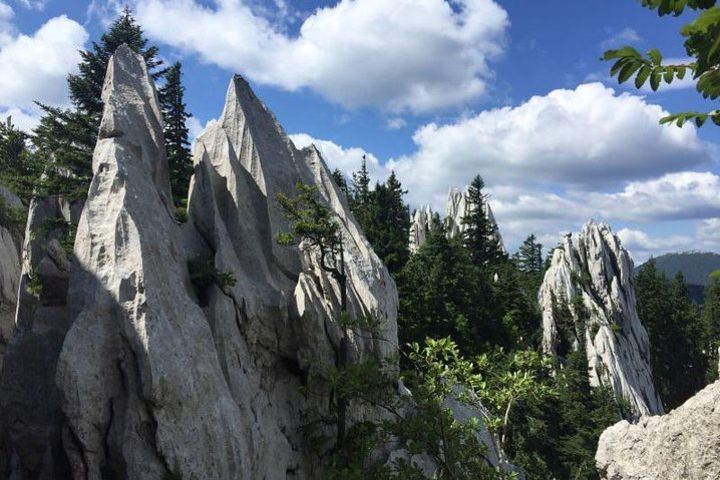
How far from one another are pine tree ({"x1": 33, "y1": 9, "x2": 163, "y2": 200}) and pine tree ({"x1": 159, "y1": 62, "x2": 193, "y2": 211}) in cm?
157

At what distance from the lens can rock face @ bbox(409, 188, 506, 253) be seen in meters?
79.8

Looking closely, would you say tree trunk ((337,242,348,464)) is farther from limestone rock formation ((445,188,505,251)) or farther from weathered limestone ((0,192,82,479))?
limestone rock formation ((445,188,505,251))

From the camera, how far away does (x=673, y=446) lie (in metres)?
11.6

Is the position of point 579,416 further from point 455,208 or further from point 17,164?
point 455,208

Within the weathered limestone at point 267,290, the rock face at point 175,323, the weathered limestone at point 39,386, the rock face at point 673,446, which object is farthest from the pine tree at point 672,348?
the weathered limestone at point 39,386

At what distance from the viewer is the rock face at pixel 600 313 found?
40.4 m

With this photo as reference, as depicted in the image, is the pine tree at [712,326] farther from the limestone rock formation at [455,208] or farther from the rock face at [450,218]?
the limestone rock formation at [455,208]

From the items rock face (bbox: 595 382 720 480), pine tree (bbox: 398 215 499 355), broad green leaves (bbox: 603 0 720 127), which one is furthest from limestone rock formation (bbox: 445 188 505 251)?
broad green leaves (bbox: 603 0 720 127)

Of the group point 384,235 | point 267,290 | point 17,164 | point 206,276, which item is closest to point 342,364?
point 267,290

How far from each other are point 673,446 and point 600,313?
3448 cm

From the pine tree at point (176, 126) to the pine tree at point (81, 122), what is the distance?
1574 millimetres

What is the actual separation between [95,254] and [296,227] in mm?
5968

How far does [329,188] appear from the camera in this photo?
2238 cm

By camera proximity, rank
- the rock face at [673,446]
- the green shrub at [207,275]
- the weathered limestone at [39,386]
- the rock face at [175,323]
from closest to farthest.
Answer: the rock face at [673,446]
the rock face at [175,323]
the weathered limestone at [39,386]
the green shrub at [207,275]
